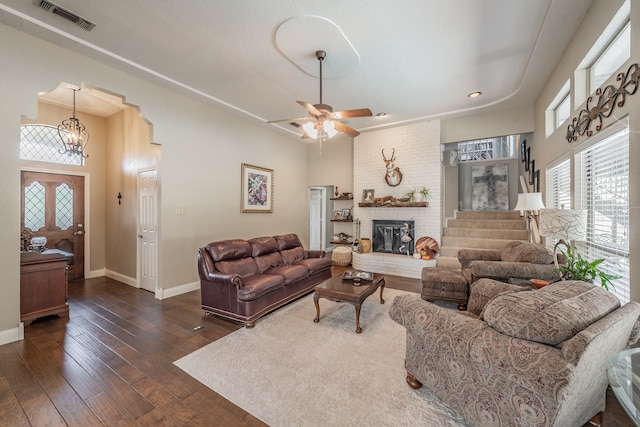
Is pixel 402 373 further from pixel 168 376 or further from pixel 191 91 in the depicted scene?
pixel 191 91

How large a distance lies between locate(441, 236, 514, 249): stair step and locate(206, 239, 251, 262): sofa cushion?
413cm

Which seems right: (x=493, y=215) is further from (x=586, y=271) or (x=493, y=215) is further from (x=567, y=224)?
(x=586, y=271)

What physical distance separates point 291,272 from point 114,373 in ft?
6.80

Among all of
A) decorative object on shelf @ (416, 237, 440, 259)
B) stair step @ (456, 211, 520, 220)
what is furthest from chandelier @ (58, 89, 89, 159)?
stair step @ (456, 211, 520, 220)

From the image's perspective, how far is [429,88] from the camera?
4.02 m

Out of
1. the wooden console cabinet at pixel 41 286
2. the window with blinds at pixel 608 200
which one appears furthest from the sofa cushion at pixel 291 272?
the window with blinds at pixel 608 200

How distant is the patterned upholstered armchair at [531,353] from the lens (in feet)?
3.90

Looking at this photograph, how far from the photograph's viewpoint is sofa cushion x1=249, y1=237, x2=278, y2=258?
13.4 ft

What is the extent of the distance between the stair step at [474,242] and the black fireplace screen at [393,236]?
0.75 m

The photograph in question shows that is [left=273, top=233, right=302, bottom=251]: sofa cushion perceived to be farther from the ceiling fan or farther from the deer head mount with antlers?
the deer head mount with antlers

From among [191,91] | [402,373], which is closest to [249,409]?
[402,373]

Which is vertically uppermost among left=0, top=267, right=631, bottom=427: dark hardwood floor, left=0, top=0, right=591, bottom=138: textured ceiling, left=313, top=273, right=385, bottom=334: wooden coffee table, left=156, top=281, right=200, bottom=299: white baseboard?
left=0, top=0, right=591, bottom=138: textured ceiling

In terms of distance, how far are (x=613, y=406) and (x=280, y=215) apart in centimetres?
556

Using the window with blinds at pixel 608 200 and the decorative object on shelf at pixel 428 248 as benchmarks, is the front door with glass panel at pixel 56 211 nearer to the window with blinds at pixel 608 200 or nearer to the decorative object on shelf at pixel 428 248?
the decorative object on shelf at pixel 428 248
